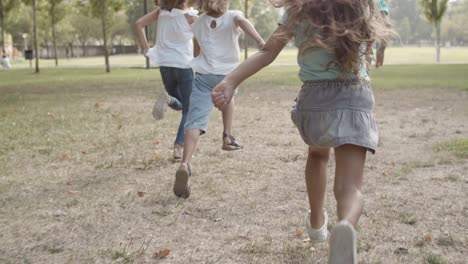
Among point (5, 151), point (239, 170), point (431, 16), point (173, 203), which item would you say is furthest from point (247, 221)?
point (431, 16)

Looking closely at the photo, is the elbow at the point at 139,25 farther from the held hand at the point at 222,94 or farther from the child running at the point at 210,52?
the held hand at the point at 222,94

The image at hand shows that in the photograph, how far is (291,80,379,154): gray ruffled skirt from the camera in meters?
2.64

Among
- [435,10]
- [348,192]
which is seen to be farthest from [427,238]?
[435,10]

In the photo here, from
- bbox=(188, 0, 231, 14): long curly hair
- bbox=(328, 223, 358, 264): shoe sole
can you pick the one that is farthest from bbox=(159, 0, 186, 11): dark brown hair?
bbox=(328, 223, 358, 264): shoe sole

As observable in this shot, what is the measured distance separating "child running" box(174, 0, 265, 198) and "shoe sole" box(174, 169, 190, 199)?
0.37 m

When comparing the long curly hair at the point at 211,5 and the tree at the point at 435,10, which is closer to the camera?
the long curly hair at the point at 211,5

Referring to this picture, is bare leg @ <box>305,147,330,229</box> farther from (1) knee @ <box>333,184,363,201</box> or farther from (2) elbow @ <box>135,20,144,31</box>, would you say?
(2) elbow @ <box>135,20,144,31</box>

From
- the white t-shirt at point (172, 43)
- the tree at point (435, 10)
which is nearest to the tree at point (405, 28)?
the tree at point (435, 10)

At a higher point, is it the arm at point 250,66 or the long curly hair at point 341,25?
the long curly hair at point 341,25

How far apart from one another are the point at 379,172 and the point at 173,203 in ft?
6.95

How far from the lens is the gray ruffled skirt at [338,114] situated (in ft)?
8.65

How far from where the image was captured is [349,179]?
2.63m

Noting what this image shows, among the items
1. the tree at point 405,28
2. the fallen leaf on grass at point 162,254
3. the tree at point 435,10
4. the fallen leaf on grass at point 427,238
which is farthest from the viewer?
the tree at point 405,28

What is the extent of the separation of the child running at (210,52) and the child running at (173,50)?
63cm
